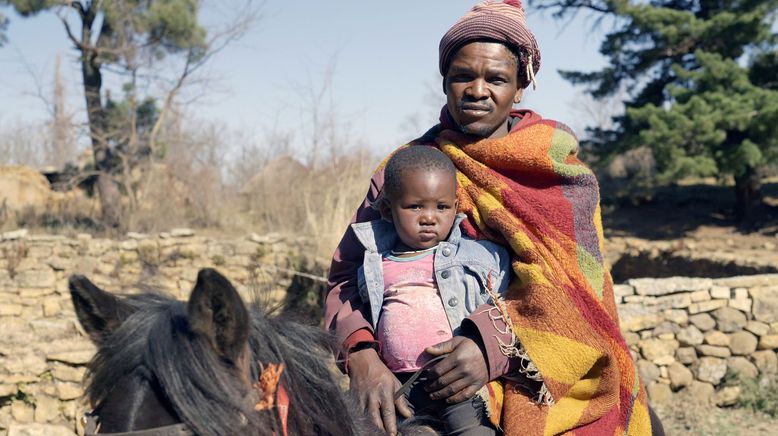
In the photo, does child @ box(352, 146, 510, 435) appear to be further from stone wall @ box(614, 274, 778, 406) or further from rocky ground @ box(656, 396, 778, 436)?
stone wall @ box(614, 274, 778, 406)

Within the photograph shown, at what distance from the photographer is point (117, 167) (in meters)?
18.1

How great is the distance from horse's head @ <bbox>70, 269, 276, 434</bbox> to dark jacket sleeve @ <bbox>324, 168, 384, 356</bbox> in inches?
32.7

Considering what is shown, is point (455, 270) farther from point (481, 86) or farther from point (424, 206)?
point (481, 86)

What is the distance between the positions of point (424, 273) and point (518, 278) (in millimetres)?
319

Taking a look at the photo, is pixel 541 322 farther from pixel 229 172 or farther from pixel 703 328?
pixel 229 172

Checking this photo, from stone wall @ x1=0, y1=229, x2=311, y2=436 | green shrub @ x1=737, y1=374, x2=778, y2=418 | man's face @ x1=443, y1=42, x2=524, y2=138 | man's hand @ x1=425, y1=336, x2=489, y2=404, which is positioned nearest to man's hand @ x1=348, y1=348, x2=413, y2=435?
man's hand @ x1=425, y1=336, x2=489, y2=404

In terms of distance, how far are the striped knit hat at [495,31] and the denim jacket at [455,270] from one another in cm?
61

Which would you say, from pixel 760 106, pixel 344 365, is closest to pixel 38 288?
pixel 344 365

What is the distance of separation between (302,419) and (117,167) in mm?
17847

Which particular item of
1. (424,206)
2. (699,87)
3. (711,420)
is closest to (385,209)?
(424,206)

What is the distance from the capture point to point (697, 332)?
808cm

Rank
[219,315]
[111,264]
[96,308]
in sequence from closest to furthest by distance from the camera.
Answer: [219,315] → [96,308] → [111,264]

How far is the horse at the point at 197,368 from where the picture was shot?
58.0 inches

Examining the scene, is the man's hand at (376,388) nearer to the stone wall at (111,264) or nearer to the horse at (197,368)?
the horse at (197,368)
